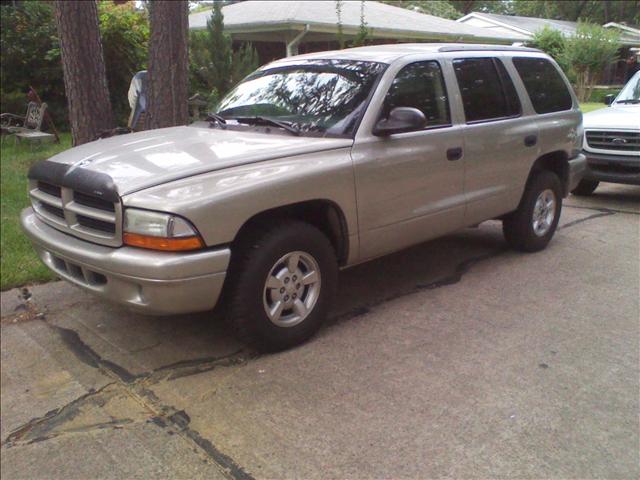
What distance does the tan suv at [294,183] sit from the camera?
3242mm

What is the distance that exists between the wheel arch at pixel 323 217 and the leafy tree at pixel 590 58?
5.32 m

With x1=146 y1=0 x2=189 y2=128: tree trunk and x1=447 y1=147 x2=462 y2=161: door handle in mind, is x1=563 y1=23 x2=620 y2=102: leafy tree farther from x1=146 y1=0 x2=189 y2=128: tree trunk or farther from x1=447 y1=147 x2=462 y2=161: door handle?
x1=146 y1=0 x2=189 y2=128: tree trunk

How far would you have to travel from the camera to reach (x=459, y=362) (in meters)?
3.65

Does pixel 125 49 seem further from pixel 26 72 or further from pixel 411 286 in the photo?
pixel 411 286

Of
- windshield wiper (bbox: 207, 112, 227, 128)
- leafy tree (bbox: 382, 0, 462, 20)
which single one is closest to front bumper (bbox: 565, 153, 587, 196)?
windshield wiper (bbox: 207, 112, 227, 128)

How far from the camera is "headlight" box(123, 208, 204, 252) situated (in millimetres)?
3129

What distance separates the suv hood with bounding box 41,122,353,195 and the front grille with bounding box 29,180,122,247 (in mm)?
161

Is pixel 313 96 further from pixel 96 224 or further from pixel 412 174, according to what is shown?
pixel 96 224

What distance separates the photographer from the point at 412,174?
4316 mm

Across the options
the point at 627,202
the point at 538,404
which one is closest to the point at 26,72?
the point at 627,202

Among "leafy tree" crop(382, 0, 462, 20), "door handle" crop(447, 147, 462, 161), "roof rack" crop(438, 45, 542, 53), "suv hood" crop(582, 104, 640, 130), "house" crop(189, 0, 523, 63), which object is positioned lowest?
"suv hood" crop(582, 104, 640, 130)

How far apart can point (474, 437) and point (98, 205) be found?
95.3 inches

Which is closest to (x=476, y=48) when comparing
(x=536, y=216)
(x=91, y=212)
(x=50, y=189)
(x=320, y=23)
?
(x=536, y=216)

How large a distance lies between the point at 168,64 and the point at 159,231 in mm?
3978
